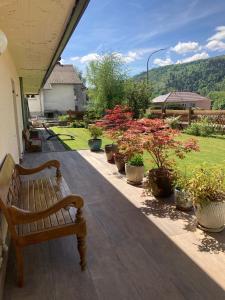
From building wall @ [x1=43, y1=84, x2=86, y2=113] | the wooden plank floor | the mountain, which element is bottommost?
the wooden plank floor

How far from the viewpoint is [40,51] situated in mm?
5797

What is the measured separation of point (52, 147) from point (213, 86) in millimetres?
73850

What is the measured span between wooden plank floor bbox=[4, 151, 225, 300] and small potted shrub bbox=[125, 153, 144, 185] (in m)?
1.02

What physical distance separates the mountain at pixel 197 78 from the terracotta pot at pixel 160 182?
7050 cm

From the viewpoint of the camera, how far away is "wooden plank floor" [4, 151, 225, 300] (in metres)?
2.35

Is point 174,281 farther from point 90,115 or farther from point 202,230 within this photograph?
point 90,115

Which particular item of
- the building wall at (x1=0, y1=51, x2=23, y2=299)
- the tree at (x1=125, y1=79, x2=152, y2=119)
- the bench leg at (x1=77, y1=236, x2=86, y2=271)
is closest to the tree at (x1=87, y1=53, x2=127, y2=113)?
the tree at (x1=125, y1=79, x2=152, y2=119)

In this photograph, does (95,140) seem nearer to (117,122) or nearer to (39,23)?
(117,122)

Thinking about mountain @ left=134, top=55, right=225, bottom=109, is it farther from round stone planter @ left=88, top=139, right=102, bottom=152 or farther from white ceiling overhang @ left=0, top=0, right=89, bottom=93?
white ceiling overhang @ left=0, top=0, right=89, bottom=93

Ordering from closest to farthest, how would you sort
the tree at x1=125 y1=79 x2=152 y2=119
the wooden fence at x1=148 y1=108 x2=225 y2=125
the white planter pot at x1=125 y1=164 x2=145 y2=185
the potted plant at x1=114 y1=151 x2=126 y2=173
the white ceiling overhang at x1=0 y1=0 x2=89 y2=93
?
the white ceiling overhang at x1=0 y1=0 x2=89 y2=93, the white planter pot at x1=125 y1=164 x2=145 y2=185, the potted plant at x1=114 y1=151 x2=126 y2=173, the wooden fence at x1=148 y1=108 x2=225 y2=125, the tree at x1=125 y1=79 x2=152 y2=119

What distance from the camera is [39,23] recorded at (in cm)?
382

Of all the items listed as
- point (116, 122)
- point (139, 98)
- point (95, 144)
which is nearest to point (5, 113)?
point (116, 122)

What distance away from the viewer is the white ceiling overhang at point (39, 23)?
3.09m

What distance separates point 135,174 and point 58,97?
1227 inches
